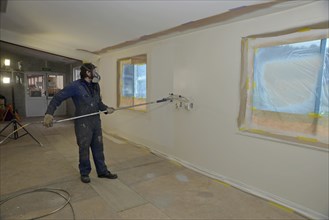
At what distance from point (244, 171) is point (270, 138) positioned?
0.53 metres

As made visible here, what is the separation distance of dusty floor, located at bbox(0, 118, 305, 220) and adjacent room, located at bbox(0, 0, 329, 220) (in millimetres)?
14

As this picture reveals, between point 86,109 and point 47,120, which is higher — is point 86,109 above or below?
above

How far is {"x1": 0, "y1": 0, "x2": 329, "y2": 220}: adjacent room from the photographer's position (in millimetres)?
2131

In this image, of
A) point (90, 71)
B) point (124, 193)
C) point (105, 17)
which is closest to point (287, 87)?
point (124, 193)

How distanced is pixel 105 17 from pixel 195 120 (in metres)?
1.85

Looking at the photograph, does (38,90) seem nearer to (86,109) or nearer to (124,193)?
(86,109)

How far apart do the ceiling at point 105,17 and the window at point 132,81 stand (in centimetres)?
45

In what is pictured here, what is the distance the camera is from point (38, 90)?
344 inches

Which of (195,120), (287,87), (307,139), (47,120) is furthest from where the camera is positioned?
(195,120)

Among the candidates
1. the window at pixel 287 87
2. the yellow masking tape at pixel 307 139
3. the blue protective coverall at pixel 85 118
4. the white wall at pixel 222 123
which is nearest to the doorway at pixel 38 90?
the white wall at pixel 222 123

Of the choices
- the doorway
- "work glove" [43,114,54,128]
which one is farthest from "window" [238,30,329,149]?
the doorway

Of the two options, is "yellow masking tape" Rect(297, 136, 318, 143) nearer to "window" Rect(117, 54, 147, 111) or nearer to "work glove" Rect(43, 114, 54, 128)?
"work glove" Rect(43, 114, 54, 128)

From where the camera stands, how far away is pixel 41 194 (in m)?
2.53

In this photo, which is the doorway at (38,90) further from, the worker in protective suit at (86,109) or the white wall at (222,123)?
the worker in protective suit at (86,109)
